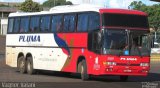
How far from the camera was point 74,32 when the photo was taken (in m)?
25.0

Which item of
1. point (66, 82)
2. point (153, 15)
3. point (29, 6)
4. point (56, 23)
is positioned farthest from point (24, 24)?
point (153, 15)

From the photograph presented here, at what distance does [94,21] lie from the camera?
2348cm

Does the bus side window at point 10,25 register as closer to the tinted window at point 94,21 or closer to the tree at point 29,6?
the tinted window at point 94,21

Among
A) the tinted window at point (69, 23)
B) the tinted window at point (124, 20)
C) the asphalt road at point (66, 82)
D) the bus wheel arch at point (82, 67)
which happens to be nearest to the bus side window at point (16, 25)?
the asphalt road at point (66, 82)

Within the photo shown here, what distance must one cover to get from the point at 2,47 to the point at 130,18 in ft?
177

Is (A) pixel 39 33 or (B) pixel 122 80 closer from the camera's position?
(B) pixel 122 80

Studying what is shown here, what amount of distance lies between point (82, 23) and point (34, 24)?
520 cm

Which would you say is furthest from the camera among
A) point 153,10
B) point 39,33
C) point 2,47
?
point 153,10

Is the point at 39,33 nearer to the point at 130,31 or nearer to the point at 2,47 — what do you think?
the point at 130,31

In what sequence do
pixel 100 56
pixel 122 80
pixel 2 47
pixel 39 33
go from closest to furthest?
1. pixel 100 56
2. pixel 122 80
3. pixel 39 33
4. pixel 2 47

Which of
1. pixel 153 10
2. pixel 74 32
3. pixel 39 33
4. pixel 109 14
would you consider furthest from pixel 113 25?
pixel 153 10

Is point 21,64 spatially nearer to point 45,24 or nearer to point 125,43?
point 45,24

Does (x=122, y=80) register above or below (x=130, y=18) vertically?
below

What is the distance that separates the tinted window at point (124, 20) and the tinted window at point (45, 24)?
5.11 meters
